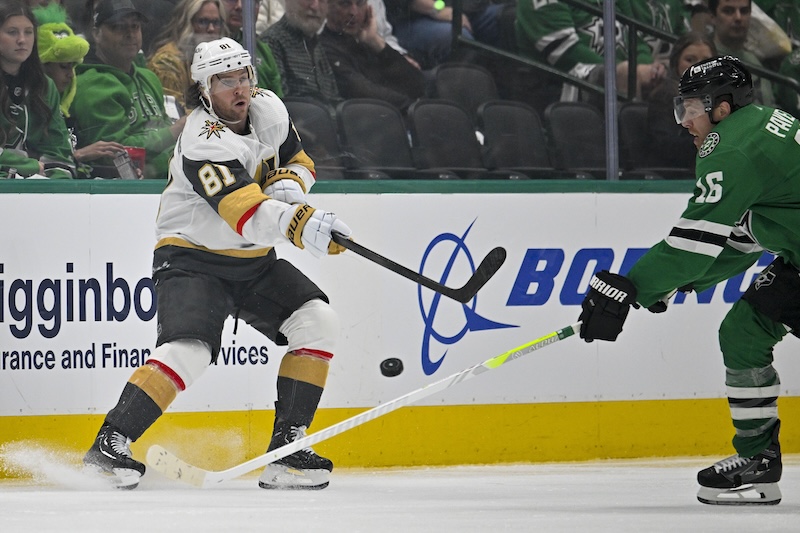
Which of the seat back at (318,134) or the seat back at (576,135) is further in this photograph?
the seat back at (576,135)

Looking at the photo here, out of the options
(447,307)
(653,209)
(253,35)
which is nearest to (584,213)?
(653,209)

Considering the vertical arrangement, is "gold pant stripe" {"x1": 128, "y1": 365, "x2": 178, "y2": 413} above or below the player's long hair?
below

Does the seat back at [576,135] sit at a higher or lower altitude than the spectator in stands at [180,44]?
lower

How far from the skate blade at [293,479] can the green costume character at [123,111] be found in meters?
1.18

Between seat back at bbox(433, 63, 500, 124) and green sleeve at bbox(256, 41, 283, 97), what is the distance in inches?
22.7

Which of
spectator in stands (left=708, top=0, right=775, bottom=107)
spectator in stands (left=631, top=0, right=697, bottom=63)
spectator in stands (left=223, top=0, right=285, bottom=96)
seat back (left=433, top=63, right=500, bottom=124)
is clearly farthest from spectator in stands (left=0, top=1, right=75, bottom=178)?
spectator in stands (left=708, top=0, right=775, bottom=107)

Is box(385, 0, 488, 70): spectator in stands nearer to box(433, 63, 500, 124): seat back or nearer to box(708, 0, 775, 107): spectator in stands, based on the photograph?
box(433, 63, 500, 124): seat back

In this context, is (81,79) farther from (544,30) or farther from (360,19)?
(544,30)

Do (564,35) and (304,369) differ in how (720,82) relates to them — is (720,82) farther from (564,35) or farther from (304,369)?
(564,35)

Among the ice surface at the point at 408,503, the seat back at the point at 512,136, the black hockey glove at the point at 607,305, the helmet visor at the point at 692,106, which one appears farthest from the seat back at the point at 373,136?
the black hockey glove at the point at 607,305

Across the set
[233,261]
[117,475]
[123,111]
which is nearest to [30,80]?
[123,111]

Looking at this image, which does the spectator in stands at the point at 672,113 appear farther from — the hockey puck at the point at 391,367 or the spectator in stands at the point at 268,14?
the spectator in stands at the point at 268,14

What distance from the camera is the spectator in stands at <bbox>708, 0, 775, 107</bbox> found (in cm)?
477

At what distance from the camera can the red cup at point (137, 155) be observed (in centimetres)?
421
